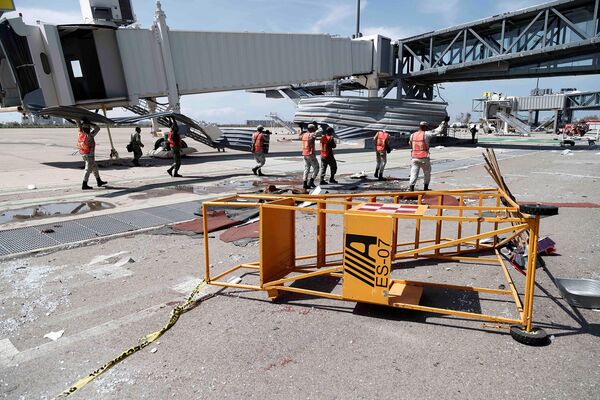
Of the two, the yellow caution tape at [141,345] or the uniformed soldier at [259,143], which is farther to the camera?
the uniformed soldier at [259,143]

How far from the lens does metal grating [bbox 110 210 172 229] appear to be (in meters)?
7.16

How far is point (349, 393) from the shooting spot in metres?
2.62

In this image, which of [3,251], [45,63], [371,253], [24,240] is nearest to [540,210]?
[371,253]

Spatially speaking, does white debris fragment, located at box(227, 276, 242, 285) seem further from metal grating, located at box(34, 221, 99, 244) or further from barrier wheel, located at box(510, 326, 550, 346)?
metal grating, located at box(34, 221, 99, 244)

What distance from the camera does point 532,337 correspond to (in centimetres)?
314

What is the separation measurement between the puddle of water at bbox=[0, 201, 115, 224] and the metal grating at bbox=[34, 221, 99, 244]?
2.96 ft

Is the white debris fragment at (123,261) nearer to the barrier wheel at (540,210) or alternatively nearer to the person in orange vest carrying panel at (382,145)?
the barrier wheel at (540,210)

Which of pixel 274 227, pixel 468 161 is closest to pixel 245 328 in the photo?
pixel 274 227

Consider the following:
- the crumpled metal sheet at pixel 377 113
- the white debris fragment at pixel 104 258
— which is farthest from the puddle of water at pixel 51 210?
the crumpled metal sheet at pixel 377 113

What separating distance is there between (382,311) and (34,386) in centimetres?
294

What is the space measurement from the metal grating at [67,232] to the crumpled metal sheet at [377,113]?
2110 centimetres

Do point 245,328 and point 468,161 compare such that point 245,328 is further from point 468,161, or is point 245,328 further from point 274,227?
point 468,161

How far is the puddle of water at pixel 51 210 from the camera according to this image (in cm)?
758

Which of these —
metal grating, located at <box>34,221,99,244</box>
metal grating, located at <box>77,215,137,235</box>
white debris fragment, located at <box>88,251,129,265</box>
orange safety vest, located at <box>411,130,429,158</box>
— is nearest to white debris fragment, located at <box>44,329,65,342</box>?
white debris fragment, located at <box>88,251,129,265</box>
